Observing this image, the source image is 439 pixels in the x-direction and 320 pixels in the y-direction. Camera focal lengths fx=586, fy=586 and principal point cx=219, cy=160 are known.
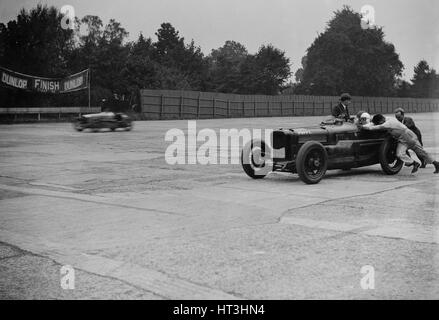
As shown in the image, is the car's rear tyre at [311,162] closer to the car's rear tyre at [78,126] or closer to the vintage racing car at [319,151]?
the vintage racing car at [319,151]

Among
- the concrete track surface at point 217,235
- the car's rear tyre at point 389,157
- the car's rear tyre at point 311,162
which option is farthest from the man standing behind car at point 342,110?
the car's rear tyre at point 311,162

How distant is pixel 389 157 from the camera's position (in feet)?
41.0

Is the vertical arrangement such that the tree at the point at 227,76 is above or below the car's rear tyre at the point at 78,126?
above

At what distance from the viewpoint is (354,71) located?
38094 millimetres

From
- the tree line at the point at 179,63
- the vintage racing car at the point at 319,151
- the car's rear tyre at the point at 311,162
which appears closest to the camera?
the car's rear tyre at the point at 311,162

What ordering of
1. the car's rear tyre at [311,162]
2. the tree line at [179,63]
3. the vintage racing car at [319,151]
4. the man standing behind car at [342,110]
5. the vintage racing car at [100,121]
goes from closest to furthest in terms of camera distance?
the car's rear tyre at [311,162] < the vintage racing car at [319,151] < the man standing behind car at [342,110] < the tree line at [179,63] < the vintage racing car at [100,121]

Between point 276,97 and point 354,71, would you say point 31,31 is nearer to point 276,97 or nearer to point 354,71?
point 354,71

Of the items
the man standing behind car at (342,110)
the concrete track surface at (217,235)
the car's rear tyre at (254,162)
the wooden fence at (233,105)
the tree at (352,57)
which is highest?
the tree at (352,57)

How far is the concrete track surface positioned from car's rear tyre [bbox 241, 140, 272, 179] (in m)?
0.21

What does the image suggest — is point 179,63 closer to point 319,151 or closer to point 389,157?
point 389,157

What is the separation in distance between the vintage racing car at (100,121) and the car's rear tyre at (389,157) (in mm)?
17471

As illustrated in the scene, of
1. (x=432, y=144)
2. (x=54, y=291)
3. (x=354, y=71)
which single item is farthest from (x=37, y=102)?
(x=54, y=291)

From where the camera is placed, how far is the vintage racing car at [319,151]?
10.9 meters
